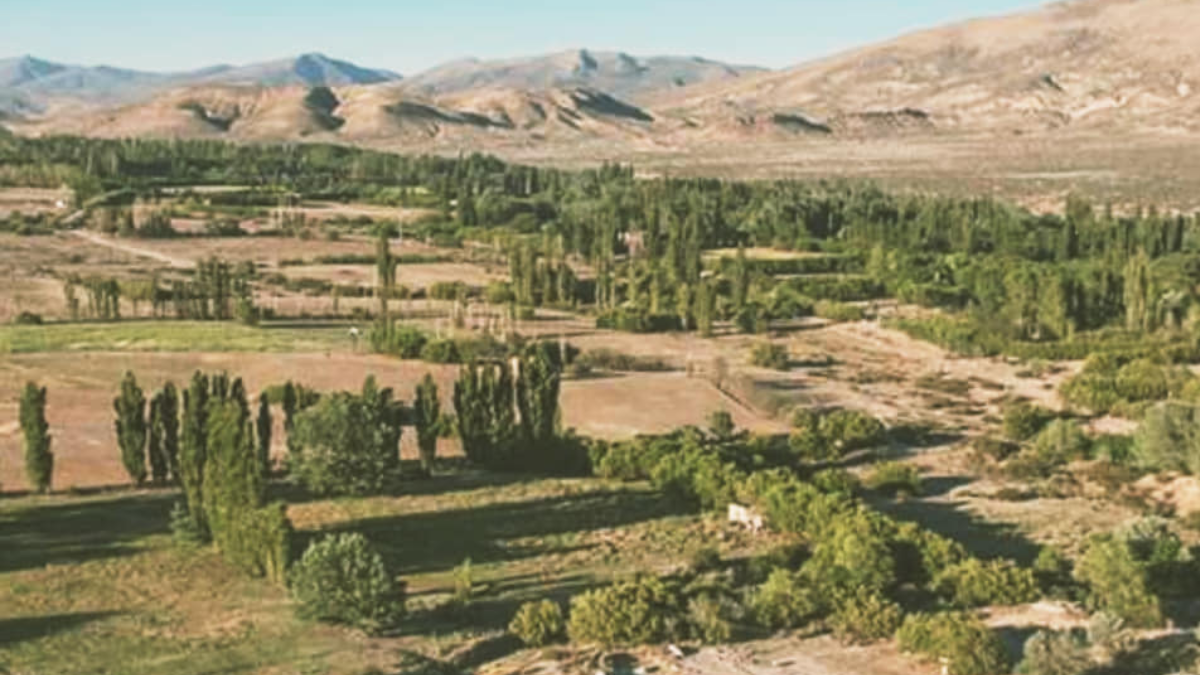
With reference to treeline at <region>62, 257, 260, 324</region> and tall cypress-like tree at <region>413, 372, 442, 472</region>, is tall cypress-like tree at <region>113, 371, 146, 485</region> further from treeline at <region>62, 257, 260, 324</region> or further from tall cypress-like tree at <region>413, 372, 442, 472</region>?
treeline at <region>62, 257, 260, 324</region>

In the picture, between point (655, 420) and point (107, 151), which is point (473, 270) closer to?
point (655, 420)

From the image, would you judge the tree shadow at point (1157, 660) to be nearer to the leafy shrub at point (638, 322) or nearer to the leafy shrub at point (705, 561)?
the leafy shrub at point (705, 561)

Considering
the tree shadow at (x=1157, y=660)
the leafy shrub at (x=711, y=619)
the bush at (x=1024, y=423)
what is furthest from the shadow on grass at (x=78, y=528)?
the bush at (x=1024, y=423)

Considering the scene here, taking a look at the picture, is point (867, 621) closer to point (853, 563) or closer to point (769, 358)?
point (853, 563)

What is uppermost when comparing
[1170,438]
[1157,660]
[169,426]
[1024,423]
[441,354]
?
[169,426]

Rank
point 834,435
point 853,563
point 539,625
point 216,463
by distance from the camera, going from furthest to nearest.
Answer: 1. point 834,435
2. point 216,463
3. point 853,563
4. point 539,625

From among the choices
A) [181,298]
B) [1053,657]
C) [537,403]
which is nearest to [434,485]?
[537,403]

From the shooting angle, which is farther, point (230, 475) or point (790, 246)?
point (790, 246)
